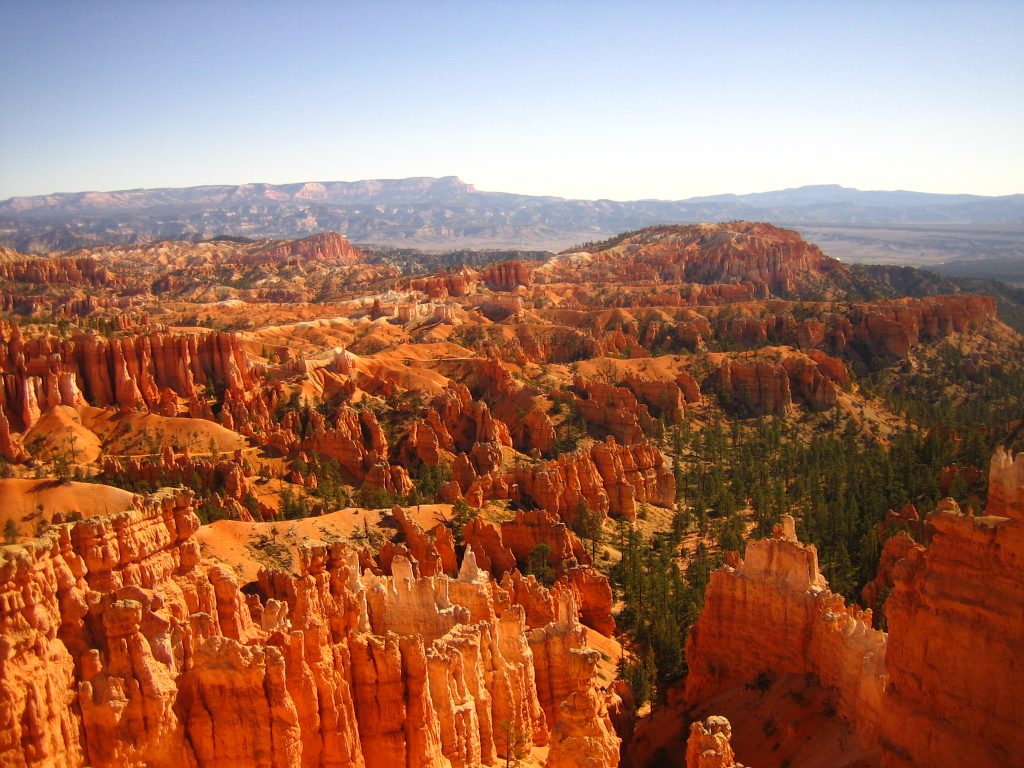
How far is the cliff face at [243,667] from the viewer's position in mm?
15516

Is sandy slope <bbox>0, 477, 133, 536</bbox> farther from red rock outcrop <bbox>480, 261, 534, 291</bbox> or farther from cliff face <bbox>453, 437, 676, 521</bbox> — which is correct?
red rock outcrop <bbox>480, 261, 534, 291</bbox>

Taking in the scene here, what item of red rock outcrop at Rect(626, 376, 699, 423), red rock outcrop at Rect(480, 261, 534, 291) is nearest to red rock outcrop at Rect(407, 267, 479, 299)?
red rock outcrop at Rect(480, 261, 534, 291)

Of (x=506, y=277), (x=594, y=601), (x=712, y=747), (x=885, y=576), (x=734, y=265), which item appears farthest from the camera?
(x=506, y=277)

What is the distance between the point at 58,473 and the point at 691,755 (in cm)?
4460

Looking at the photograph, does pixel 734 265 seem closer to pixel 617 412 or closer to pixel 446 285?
pixel 446 285

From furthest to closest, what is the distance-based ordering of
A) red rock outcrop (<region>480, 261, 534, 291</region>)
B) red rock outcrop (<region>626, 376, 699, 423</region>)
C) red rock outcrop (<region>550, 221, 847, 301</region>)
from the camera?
red rock outcrop (<region>480, 261, 534, 291</region>) → red rock outcrop (<region>550, 221, 847, 301</region>) → red rock outcrop (<region>626, 376, 699, 423</region>)

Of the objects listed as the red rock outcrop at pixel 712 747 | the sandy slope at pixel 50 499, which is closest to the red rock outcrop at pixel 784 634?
the red rock outcrop at pixel 712 747

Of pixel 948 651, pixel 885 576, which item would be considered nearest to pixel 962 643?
pixel 948 651

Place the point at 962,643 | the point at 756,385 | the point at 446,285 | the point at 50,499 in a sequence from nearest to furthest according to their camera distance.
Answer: the point at 962,643, the point at 50,499, the point at 756,385, the point at 446,285

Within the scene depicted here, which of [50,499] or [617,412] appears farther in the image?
[617,412]

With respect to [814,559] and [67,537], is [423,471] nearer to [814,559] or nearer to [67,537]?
[814,559]

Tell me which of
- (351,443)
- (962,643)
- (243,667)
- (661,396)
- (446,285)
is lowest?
(661,396)

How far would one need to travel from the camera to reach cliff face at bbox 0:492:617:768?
15.5 m

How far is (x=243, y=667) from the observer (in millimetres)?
16516
